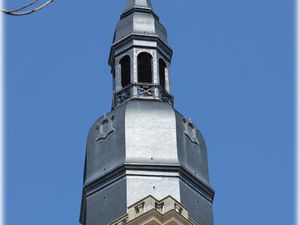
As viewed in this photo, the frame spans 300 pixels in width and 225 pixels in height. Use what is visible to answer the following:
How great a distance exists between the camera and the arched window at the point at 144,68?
3098 cm

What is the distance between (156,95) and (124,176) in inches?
167

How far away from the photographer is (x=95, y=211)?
26.5m

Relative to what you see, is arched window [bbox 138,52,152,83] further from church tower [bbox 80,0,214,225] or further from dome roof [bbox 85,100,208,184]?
dome roof [bbox 85,100,208,184]

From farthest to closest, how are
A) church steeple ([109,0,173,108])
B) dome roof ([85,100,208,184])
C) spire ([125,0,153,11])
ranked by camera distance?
spire ([125,0,153,11]) < church steeple ([109,0,173,108]) < dome roof ([85,100,208,184])

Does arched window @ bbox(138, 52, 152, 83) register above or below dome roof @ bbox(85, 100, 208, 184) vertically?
above

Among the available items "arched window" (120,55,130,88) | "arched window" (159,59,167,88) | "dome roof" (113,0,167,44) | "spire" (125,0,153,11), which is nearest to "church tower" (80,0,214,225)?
"arched window" (120,55,130,88)

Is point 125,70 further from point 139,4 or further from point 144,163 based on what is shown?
point 144,163

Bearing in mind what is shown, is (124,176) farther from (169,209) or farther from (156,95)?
(156,95)

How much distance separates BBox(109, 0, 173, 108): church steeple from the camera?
98.4 ft

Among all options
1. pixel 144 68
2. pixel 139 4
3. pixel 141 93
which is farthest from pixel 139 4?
pixel 141 93

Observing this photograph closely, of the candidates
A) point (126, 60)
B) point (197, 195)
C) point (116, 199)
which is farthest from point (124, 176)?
point (126, 60)

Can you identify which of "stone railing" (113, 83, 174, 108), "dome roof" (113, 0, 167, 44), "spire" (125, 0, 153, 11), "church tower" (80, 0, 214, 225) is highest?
"spire" (125, 0, 153, 11)

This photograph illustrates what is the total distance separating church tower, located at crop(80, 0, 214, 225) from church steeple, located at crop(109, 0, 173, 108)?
1.9 inches

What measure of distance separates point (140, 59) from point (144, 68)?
0.37m
